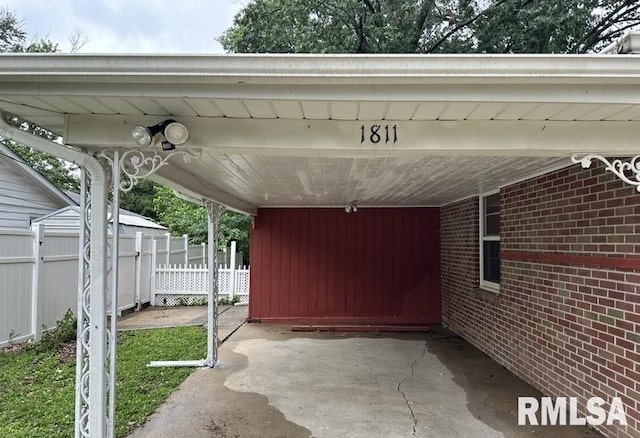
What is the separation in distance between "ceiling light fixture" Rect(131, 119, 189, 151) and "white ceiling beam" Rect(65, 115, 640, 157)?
9 cm

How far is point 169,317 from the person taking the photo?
30.6 ft

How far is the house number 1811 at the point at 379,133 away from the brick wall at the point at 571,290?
6.98ft

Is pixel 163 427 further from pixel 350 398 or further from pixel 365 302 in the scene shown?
pixel 365 302

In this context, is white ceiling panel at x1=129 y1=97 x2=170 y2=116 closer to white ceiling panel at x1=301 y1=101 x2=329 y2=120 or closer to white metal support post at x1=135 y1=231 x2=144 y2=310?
white ceiling panel at x1=301 y1=101 x2=329 y2=120

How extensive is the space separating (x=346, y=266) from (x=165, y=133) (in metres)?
7.02

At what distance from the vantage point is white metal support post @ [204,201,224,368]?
5.68m

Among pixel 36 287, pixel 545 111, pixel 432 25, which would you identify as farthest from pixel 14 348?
pixel 432 25

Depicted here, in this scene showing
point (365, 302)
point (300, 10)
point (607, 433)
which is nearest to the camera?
point (607, 433)

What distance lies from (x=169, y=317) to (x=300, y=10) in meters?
8.18

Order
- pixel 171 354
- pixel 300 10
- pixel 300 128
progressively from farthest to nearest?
pixel 300 10
pixel 171 354
pixel 300 128

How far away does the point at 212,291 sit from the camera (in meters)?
6.02

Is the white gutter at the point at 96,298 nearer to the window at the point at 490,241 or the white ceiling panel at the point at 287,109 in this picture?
the white ceiling panel at the point at 287,109

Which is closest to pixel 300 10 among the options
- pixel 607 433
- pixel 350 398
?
pixel 350 398

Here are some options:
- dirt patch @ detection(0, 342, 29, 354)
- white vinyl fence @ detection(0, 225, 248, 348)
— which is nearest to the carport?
white vinyl fence @ detection(0, 225, 248, 348)
